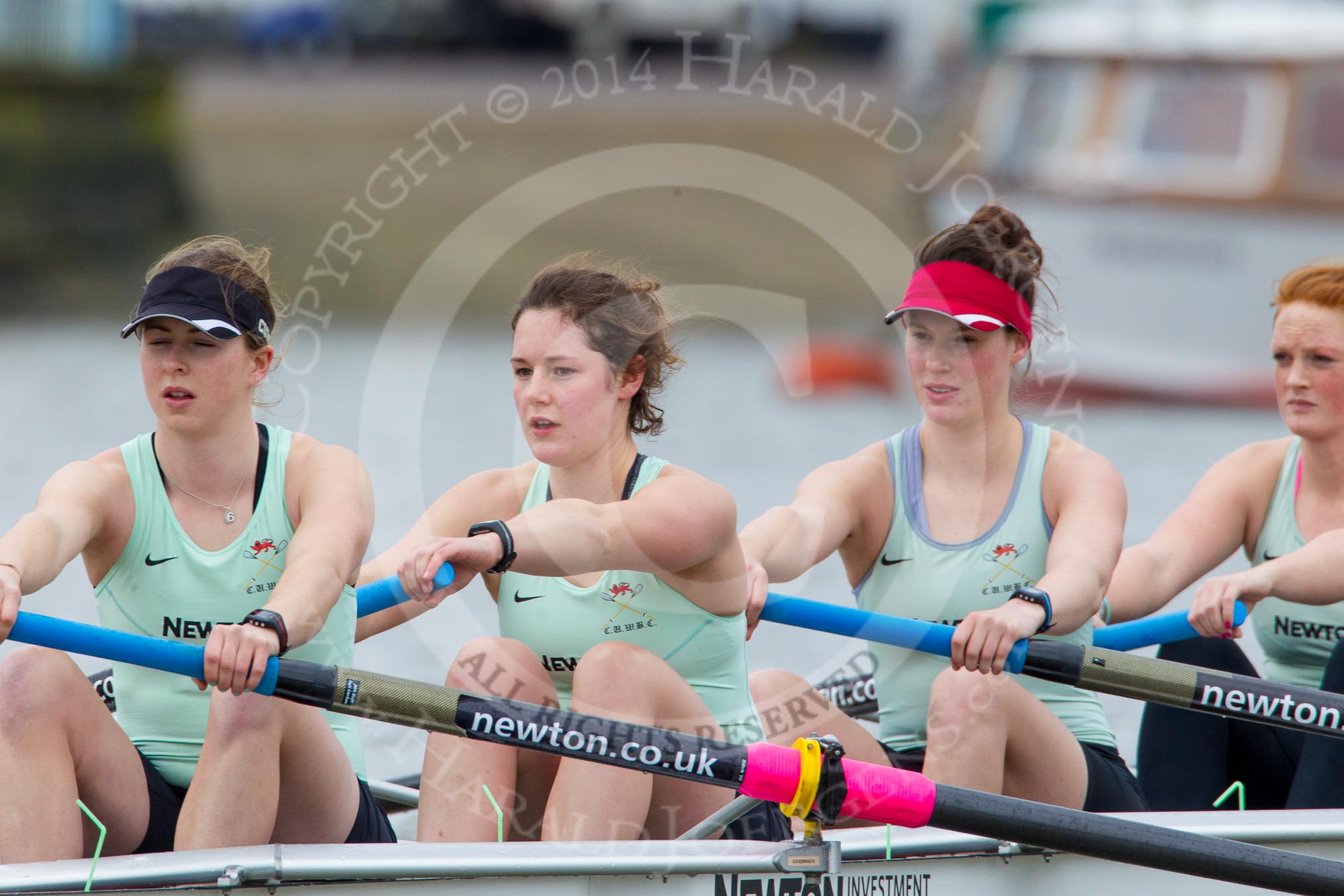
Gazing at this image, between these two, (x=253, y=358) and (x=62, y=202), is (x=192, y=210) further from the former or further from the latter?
(x=253, y=358)

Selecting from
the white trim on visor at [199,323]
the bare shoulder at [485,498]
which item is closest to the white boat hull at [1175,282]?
the bare shoulder at [485,498]

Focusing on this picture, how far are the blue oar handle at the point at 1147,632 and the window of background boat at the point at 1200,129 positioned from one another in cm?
941

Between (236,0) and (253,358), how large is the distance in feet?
93.5

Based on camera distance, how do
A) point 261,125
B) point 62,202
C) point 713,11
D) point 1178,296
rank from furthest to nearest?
point 713,11, point 261,125, point 62,202, point 1178,296

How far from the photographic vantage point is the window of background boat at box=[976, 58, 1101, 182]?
12797 mm

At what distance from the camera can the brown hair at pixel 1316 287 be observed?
353 cm

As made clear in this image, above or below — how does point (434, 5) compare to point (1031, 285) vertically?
above

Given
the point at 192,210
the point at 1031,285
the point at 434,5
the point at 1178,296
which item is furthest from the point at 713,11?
the point at 1031,285

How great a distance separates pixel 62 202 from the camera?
17031 millimetres

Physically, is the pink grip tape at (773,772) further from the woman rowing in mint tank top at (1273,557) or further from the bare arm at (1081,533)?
the woman rowing in mint tank top at (1273,557)

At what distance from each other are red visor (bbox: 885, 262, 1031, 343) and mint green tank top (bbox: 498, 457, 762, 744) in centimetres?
59

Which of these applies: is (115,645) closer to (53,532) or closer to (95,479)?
(53,532)

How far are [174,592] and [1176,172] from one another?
10829 millimetres

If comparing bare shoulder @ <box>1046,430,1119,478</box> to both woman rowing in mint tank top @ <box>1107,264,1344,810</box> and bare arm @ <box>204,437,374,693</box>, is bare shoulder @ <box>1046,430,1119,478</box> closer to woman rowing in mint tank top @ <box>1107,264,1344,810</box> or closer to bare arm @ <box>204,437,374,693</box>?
woman rowing in mint tank top @ <box>1107,264,1344,810</box>
